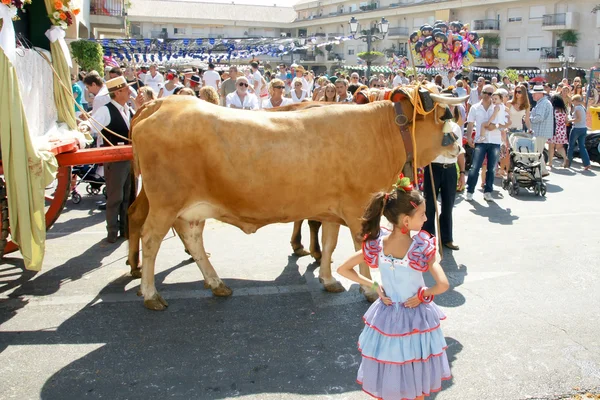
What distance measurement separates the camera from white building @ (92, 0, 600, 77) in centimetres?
4462

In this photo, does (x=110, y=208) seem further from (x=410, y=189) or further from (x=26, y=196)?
(x=410, y=189)

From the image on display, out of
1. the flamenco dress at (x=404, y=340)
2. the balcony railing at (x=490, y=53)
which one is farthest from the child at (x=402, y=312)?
the balcony railing at (x=490, y=53)

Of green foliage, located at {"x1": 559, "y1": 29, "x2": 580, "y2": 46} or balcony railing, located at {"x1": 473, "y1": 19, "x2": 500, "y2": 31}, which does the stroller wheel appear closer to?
green foliage, located at {"x1": 559, "y1": 29, "x2": 580, "y2": 46}

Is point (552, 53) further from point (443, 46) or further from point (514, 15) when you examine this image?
point (443, 46)

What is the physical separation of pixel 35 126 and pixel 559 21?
4656 centimetres

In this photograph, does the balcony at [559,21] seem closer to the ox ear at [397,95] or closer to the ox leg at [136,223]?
the ox ear at [397,95]

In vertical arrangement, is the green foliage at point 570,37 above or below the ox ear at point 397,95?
above

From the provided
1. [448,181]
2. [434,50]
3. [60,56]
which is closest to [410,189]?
[448,181]

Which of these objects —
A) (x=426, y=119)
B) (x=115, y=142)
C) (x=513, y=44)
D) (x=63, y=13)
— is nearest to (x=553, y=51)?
(x=513, y=44)

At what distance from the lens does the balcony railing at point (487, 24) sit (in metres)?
48.2

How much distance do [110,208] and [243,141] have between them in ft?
9.71

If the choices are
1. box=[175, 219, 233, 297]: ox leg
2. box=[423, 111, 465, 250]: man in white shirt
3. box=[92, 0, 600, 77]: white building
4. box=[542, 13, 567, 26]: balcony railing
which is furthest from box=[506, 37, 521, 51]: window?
box=[175, 219, 233, 297]: ox leg

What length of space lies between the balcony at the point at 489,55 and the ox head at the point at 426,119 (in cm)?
4655

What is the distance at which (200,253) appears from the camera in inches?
225
